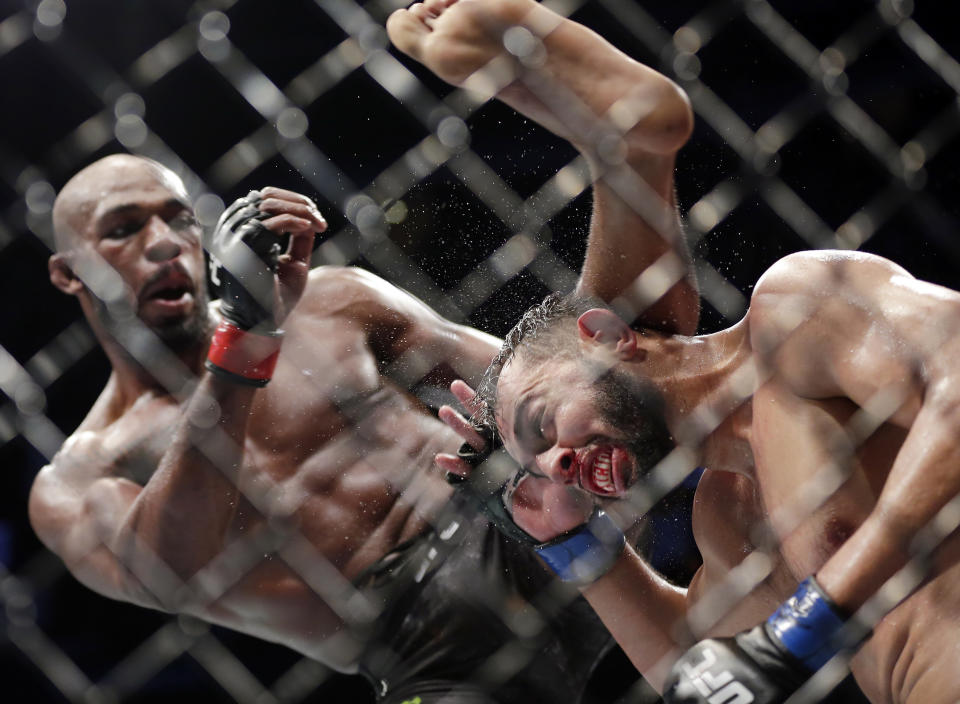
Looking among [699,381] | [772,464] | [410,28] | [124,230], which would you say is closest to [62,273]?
[124,230]

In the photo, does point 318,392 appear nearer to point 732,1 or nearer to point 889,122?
point 732,1

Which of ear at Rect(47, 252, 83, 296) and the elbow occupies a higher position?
ear at Rect(47, 252, 83, 296)

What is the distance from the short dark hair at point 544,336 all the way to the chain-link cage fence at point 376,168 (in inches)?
13.5

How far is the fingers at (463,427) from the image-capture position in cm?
150

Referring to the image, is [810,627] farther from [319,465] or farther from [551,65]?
[319,465]

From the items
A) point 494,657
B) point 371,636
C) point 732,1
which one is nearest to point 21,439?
point 371,636

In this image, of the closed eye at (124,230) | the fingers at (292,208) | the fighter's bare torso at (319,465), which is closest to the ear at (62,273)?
the closed eye at (124,230)

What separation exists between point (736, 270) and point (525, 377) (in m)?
Result: 0.85

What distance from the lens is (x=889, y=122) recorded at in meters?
Answer: 2.35

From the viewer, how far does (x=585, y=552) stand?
4.82 ft

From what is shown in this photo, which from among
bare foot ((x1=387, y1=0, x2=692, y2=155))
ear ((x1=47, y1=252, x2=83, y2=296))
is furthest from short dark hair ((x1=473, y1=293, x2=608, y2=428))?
ear ((x1=47, y1=252, x2=83, y2=296))

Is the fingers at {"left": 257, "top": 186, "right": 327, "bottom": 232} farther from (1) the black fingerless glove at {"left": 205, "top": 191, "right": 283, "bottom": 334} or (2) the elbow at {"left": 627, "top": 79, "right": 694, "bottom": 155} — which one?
(2) the elbow at {"left": 627, "top": 79, "right": 694, "bottom": 155}

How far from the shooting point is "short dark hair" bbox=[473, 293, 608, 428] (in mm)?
1386

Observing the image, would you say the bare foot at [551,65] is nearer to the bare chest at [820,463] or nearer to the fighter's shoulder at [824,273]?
the fighter's shoulder at [824,273]
